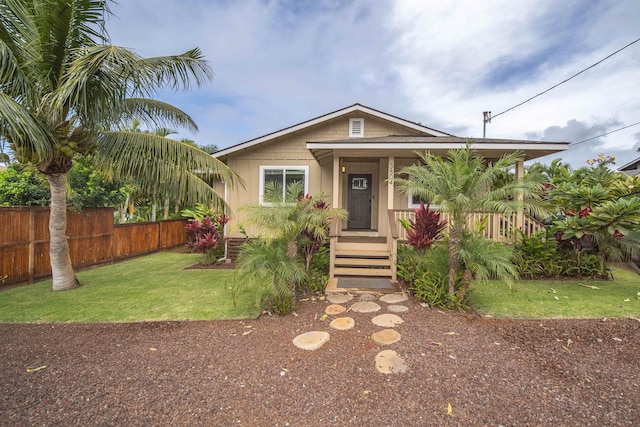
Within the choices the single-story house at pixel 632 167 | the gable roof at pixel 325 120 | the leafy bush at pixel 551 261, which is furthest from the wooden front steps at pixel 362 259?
the single-story house at pixel 632 167

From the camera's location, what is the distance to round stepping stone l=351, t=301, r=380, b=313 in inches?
189

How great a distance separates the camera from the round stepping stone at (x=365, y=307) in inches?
189

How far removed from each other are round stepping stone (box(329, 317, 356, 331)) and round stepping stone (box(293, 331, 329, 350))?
0.29 meters

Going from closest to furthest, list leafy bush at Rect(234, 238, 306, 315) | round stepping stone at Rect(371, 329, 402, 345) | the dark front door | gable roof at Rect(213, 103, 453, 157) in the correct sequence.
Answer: round stepping stone at Rect(371, 329, 402, 345), leafy bush at Rect(234, 238, 306, 315), gable roof at Rect(213, 103, 453, 157), the dark front door

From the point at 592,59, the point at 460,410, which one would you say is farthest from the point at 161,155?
the point at 592,59

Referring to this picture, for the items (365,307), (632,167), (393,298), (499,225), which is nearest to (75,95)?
(365,307)

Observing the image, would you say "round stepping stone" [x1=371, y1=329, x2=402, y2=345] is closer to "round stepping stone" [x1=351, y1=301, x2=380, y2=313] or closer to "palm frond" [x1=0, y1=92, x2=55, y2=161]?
"round stepping stone" [x1=351, y1=301, x2=380, y2=313]

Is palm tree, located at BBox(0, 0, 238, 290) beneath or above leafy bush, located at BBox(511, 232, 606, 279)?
above

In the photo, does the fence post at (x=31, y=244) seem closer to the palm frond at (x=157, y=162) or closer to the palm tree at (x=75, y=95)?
the palm tree at (x=75, y=95)

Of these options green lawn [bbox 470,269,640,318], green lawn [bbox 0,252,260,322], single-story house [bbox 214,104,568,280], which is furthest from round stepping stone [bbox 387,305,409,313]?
single-story house [bbox 214,104,568,280]

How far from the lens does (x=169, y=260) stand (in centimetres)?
977

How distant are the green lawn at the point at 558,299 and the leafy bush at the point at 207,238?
287 inches

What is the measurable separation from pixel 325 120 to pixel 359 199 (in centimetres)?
289

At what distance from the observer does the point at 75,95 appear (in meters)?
4.66
